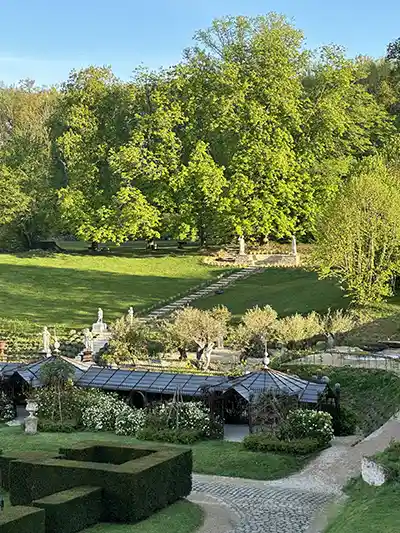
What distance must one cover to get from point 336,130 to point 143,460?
42307 mm

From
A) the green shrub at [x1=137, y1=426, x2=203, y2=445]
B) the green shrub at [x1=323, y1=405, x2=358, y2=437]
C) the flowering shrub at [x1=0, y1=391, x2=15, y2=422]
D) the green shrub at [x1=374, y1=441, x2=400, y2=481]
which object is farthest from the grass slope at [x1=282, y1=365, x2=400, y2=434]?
the flowering shrub at [x1=0, y1=391, x2=15, y2=422]

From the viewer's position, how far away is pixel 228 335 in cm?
3616

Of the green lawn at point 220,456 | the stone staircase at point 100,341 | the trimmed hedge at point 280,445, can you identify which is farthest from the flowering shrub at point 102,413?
the stone staircase at point 100,341

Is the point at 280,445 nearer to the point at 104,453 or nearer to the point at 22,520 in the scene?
the point at 104,453

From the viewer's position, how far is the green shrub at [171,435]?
23.5 metres

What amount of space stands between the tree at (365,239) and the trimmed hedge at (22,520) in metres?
26.2

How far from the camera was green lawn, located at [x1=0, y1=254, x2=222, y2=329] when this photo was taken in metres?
44.5

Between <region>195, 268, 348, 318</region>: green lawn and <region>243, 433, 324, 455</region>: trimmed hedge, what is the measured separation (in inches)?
706

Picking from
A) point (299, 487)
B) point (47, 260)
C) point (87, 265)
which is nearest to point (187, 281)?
point (87, 265)

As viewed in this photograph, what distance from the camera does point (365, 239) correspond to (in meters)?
39.4

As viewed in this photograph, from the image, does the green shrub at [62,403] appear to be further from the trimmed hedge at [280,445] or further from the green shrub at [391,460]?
the green shrub at [391,460]

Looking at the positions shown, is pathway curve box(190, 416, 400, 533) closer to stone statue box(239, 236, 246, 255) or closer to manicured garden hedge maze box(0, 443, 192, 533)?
manicured garden hedge maze box(0, 443, 192, 533)

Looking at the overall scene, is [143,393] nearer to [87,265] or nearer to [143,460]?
[143,460]

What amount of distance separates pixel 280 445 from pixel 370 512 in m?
7.54
